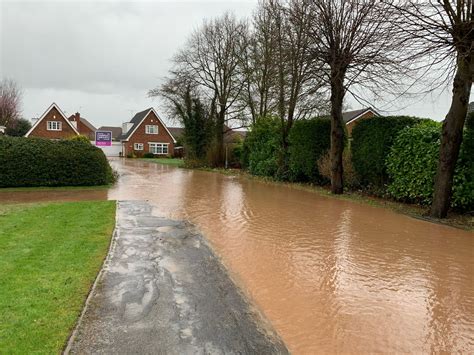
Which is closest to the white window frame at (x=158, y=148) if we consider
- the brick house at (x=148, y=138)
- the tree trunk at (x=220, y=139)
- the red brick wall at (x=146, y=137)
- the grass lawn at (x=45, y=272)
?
the brick house at (x=148, y=138)

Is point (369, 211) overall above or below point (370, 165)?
below

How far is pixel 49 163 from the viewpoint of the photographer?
15.8 meters

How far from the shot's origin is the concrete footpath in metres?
3.53

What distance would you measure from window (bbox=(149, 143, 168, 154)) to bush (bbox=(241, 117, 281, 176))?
109ft

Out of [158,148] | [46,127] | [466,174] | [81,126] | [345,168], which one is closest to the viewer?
[466,174]

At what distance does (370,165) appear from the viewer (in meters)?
13.7

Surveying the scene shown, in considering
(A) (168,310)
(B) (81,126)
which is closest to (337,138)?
(A) (168,310)

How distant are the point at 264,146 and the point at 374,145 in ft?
32.2

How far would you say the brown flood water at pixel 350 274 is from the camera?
12.8ft

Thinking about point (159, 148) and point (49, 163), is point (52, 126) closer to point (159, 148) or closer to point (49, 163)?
point (159, 148)

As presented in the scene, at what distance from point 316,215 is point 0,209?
8.37 metres

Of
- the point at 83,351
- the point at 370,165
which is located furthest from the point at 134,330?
the point at 370,165

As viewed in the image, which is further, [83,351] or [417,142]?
[417,142]

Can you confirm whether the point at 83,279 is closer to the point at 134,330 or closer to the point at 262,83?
the point at 134,330
